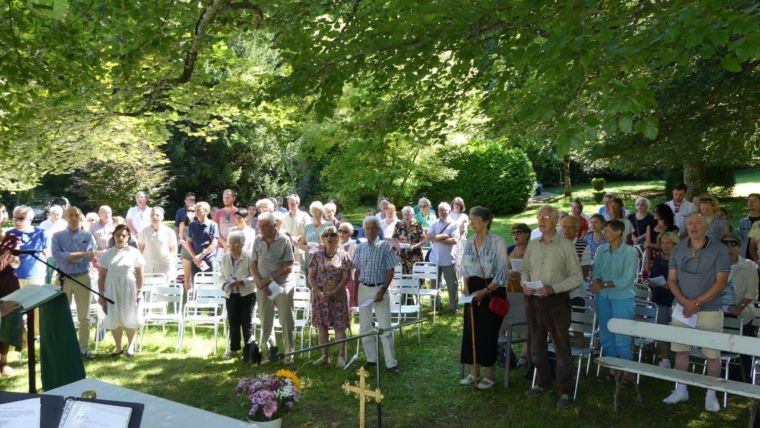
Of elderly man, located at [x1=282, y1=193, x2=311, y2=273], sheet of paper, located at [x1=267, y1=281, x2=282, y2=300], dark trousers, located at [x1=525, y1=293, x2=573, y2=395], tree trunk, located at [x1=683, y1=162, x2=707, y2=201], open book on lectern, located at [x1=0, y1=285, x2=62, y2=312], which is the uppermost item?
tree trunk, located at [x1=683, y1=162, x2=707, y2=201]

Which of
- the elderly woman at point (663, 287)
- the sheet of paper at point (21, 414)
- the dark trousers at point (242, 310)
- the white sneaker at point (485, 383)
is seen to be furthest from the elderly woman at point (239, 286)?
the sheet of paper at point (21, 414)

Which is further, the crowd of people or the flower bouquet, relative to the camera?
the crowd of people

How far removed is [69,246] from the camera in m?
9.10

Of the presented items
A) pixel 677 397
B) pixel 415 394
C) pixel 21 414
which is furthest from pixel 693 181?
pixel 21 414

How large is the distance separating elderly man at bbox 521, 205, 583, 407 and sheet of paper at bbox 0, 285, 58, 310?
4.71 m

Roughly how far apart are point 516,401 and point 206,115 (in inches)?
293

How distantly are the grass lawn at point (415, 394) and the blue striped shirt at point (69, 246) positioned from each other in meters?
1.32

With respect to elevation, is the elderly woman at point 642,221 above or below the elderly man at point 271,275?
above

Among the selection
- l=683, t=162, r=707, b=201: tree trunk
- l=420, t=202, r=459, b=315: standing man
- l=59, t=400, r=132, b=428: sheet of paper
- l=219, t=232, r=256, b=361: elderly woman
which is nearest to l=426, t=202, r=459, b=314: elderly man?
l=420, t=202, r=459, b=315: standing man

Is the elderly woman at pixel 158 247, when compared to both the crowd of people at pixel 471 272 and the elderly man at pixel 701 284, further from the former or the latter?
the elderly man at pixel 701 284

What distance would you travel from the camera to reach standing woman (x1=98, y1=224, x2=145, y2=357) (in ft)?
29.3

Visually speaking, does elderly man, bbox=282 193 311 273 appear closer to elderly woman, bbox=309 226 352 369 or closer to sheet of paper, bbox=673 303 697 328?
elderly woman, bbox=309 226 352 369

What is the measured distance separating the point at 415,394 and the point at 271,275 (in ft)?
8.15

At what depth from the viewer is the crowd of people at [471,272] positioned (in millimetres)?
6918
